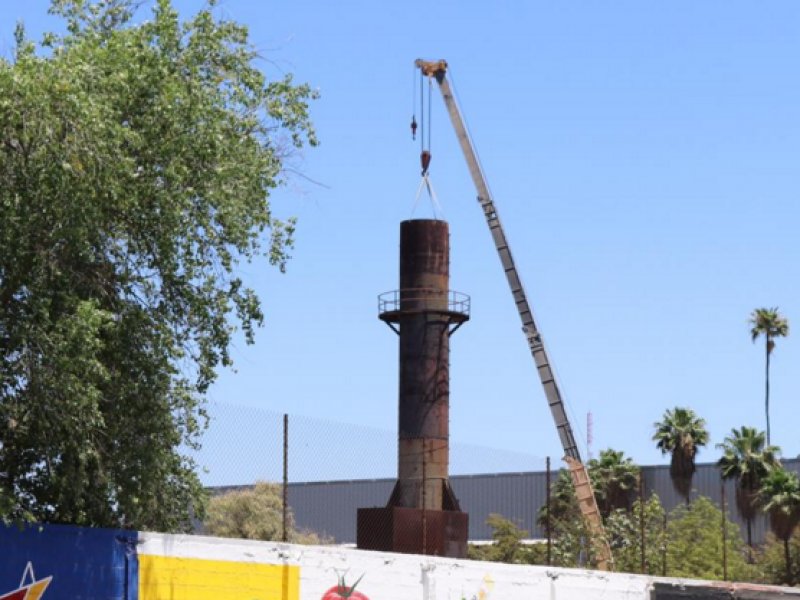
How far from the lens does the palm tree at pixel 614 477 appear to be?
275 feet

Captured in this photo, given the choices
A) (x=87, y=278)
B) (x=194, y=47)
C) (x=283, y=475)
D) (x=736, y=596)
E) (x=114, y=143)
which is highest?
(x=194, y=47)

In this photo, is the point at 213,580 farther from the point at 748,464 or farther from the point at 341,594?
the point at 748,464

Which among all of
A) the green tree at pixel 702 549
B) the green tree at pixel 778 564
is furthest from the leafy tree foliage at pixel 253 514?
the green tree at pixel 778 564

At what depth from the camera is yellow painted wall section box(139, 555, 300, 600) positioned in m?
18.6

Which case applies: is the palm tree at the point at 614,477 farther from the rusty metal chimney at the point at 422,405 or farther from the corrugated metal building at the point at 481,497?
the rusty metal chimney at the point at 422,405

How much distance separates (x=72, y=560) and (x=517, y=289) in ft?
116

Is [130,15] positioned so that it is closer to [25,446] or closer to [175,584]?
[25,446]

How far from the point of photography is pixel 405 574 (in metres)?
22.4

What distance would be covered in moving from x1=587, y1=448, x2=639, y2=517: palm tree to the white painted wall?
2211 inches

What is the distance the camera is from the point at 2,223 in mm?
16844

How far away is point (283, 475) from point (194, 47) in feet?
25.2

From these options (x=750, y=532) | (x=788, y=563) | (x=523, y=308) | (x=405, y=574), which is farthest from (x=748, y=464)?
(x=405, y=574)

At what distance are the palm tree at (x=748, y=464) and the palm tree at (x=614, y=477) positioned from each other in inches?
218

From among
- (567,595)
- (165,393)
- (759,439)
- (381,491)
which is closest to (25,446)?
(165,393)
